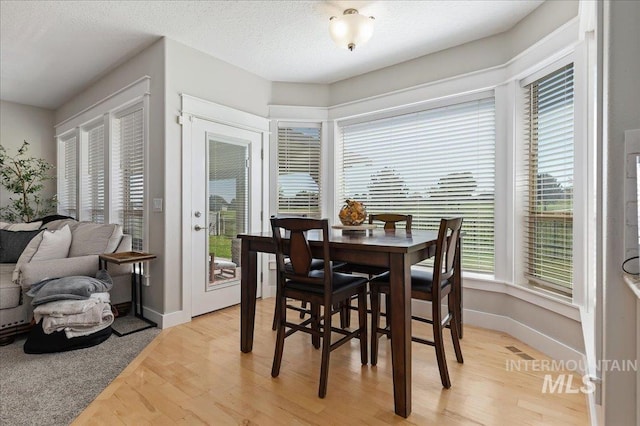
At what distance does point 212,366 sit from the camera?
7.48 feet

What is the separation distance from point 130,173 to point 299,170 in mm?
1881

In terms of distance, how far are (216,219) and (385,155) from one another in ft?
6.47

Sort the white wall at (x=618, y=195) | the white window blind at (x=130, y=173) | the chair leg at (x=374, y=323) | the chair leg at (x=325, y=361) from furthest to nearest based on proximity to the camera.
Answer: the white window blind at (x=130, y=173) < the chair leg at (x=374, y=323) < the chair leg at (x=325, y=361) < the white wall at (x=618, y=195)

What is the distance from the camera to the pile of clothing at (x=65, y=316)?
2.49 metres

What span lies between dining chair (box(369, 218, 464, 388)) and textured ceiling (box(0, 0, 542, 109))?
1763 millimetres

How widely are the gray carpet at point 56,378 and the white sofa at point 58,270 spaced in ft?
0.73

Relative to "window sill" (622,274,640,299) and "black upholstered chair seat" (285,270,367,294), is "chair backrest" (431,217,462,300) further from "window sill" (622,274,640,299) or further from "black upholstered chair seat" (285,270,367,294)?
"window sill" (622,274,640,299)

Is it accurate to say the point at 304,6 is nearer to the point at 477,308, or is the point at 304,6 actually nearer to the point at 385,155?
the point at 385,155

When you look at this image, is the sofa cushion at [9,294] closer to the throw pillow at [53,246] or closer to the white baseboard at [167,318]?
the throw pillow at [53,246]

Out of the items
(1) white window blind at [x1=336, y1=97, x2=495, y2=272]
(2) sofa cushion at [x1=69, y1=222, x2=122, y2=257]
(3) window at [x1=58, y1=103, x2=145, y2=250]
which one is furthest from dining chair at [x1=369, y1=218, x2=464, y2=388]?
(2) sofa cushion at [x1=69, y1=222, x2=122, y2=257]

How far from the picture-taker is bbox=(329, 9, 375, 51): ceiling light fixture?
2.53 meters

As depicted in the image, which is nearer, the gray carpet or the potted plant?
the gray carpet

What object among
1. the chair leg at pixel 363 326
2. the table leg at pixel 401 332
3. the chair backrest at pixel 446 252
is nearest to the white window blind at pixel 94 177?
the chair leg at pixel 363 326

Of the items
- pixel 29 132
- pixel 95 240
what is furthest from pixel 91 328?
pixel 29 132
